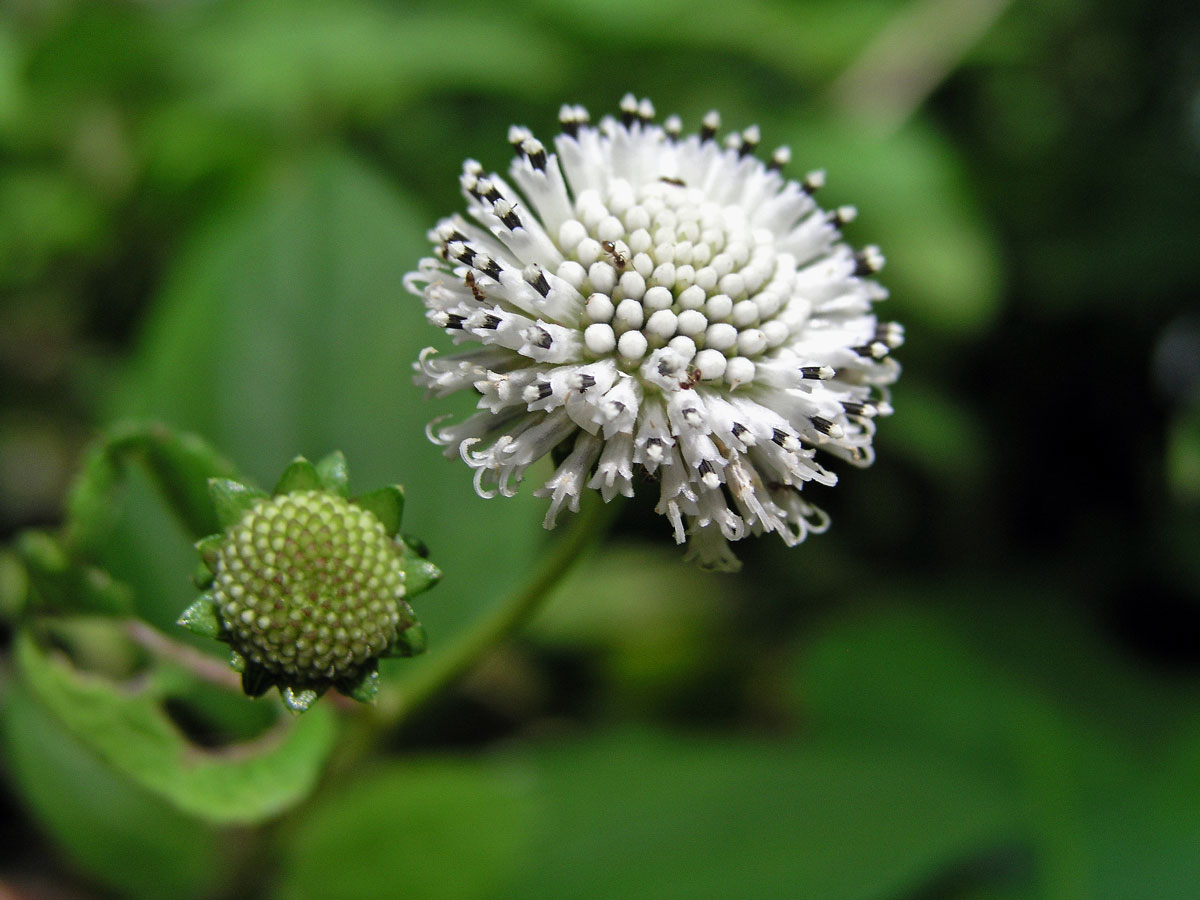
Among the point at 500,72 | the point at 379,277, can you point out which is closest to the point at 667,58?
the point at 500,72

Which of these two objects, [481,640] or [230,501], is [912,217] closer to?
[481,640]

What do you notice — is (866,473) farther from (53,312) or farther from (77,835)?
(53,312)

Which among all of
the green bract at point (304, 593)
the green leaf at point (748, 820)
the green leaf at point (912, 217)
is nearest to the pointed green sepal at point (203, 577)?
the green bract at point (304, 593)

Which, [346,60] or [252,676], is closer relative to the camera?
[252,676]

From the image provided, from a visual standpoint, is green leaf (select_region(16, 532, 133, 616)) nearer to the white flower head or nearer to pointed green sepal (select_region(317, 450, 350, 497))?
pointed green sepal (select_region(317, 450, 350, 497))

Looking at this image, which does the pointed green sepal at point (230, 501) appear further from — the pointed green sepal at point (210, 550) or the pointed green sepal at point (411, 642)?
the pointed green sepal at point (411, 642)

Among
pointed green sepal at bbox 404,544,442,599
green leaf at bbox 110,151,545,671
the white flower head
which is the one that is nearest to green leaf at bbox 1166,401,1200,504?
the white flower head

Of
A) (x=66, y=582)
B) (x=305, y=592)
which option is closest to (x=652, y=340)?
(x=305, y=592)
